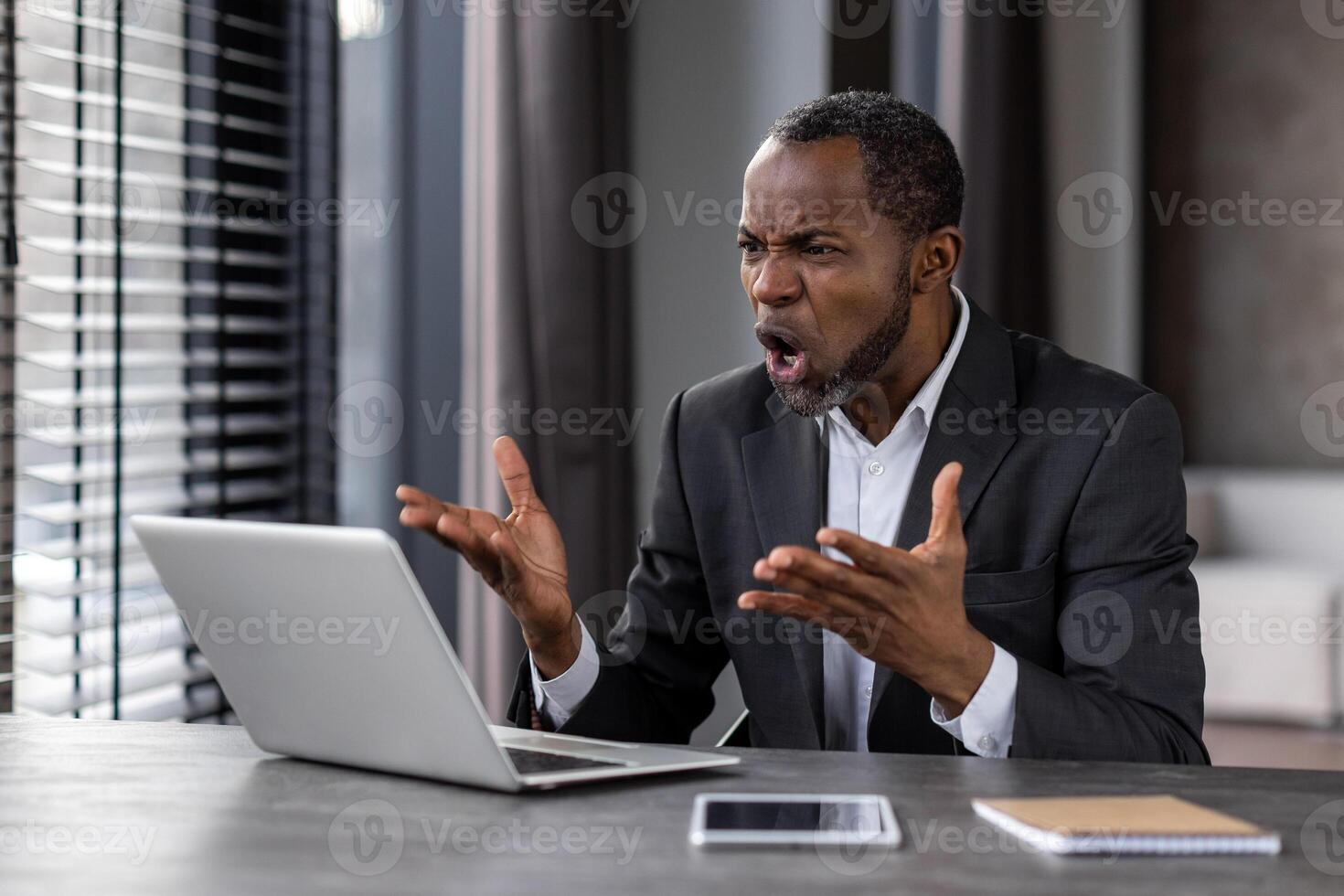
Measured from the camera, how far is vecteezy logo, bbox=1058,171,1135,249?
327 cm

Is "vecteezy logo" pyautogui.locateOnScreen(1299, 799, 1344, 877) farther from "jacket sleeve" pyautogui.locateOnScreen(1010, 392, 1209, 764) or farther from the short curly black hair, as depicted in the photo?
the short curly black hair

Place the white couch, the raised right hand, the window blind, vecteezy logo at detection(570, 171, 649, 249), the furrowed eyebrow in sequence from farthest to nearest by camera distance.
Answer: the white couch
vecteezy logo at detection(570, 171, 649, 249)
the window blind
the furrowed eyebrow
the raised right hand

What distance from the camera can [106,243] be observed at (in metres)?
2.21

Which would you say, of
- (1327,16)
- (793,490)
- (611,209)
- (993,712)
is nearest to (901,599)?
(993,712)

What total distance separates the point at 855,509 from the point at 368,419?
134 cm

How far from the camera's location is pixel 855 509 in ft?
5.37

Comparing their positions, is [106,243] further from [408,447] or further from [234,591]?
[234,591]

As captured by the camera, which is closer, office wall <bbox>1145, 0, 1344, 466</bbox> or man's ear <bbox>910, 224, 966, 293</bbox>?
man's ear <bbox>910, 224, 966, 293</bbox>

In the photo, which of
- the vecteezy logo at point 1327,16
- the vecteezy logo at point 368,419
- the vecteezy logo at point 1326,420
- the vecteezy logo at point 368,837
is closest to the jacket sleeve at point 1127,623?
the vecteezy logo at point 368,837

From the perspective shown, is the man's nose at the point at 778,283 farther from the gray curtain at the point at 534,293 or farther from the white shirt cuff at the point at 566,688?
the gray curtain at the point at 534,293

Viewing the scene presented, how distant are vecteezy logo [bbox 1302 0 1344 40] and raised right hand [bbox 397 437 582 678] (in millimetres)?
3161

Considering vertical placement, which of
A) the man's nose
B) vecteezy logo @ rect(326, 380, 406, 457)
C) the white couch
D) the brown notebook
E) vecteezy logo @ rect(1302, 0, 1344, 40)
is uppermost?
vecteezy logo @ rect(1302, 0, 1344, 40)

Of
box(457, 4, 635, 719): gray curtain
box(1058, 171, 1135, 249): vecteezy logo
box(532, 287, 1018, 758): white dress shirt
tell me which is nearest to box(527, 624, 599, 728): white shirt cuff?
box(532, 287, 1018, 758): white dress shirt

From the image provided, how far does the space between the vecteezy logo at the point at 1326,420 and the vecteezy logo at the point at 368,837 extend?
11.1 ft
